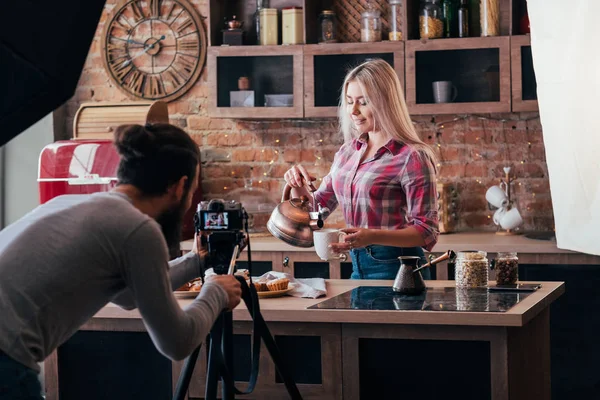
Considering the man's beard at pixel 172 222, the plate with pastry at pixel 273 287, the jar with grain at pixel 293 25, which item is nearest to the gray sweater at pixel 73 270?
the man's beard at pixel 172 222

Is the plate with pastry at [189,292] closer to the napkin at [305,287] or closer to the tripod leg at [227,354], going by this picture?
the napkin at [305,287]

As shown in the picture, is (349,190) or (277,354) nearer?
(277,354)

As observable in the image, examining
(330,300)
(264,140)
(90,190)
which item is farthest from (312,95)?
(330,300)

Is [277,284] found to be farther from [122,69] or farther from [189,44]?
[122,69]

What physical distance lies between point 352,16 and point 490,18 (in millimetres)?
794

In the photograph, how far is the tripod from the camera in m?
1.83

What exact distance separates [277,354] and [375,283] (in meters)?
0.95

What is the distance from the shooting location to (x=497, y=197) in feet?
14.1

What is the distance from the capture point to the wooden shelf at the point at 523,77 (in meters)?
4.05

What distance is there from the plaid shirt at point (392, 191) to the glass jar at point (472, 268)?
0.24 metres

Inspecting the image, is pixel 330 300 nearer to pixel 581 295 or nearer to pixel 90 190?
pixel 581 295

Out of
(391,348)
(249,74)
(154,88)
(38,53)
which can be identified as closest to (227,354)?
(391,348)

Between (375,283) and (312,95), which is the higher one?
(312,95)

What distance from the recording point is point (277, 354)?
1905 millimetres
